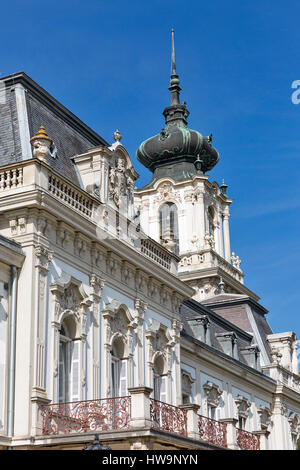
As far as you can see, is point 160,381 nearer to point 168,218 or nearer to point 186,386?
point 186,386

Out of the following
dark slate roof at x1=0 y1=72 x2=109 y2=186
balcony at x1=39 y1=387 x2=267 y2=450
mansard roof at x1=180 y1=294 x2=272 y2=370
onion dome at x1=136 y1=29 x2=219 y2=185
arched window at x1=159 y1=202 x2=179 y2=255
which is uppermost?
onion dome at x1=136 y1=29 x2=219 y2=185

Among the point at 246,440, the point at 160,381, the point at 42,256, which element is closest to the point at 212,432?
the point at 246,440

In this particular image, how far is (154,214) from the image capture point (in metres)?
57.0

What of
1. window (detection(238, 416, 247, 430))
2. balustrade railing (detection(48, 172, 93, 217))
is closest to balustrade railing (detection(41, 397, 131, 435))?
balustrade railing (detection(48, 172, 93, 217))

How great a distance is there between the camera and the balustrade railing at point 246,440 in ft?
85.9

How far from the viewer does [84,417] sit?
70.3 feet

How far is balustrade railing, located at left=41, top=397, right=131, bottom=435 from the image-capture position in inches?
818

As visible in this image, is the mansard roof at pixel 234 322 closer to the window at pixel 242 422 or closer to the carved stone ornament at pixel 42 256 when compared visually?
the window at pixel 242 422

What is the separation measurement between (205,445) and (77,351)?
13.8 feet

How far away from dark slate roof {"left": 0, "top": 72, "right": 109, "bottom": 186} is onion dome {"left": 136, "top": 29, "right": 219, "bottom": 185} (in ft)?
97.3

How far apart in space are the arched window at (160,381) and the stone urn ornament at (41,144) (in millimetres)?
7647

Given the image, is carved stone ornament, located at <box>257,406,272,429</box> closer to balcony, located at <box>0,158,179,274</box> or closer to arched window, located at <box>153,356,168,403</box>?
arched window, located at <box>153,356,168,403</box>

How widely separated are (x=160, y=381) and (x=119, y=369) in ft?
7.67
